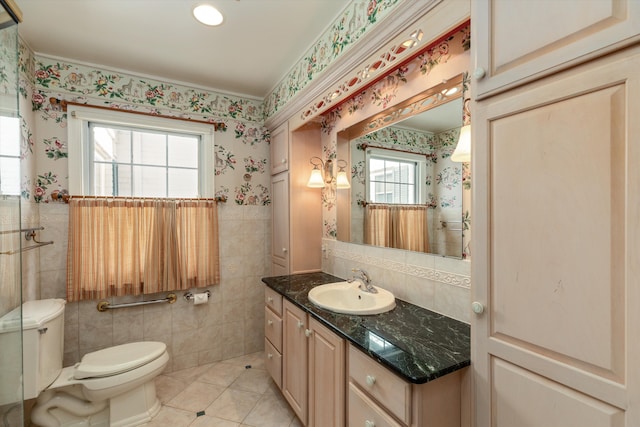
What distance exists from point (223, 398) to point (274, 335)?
0.63 metres

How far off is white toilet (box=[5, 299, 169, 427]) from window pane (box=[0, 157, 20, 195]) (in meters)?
0.86

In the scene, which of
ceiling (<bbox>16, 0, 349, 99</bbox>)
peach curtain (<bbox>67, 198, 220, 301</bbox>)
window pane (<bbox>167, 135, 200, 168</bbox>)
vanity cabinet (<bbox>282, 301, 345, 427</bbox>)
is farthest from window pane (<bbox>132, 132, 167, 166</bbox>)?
vanity cabinet (<bbox>282, 301, 345, 427</bbox>)

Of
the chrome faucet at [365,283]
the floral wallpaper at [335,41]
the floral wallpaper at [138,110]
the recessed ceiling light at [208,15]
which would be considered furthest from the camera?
the floral wallpaper at [138,110]

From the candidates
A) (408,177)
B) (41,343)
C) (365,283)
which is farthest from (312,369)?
(41,343)

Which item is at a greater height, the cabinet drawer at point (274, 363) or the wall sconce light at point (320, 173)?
the wall sconce light at point (320, 173)

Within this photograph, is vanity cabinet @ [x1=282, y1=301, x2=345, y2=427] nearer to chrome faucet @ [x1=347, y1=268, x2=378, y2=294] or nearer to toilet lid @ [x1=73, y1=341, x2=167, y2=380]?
chrome faucet @ [x1=347, y1=268, x2=378, y2=294]

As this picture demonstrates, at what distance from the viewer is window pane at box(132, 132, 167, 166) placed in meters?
2.36

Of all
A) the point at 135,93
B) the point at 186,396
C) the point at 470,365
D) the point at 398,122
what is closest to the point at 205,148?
the point at 135,93

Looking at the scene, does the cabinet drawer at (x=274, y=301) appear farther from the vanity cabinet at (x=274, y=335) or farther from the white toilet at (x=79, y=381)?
the white toilet at (x=79, y=381)

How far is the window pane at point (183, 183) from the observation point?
97.2 inches

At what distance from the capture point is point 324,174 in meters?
2.38

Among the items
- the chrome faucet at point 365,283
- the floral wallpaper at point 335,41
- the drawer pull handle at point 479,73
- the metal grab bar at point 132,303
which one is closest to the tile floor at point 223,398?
the metal grab bar at point 132,303

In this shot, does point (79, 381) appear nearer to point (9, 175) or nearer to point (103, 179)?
point (9, 175)

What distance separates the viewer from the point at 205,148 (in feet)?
8.36
